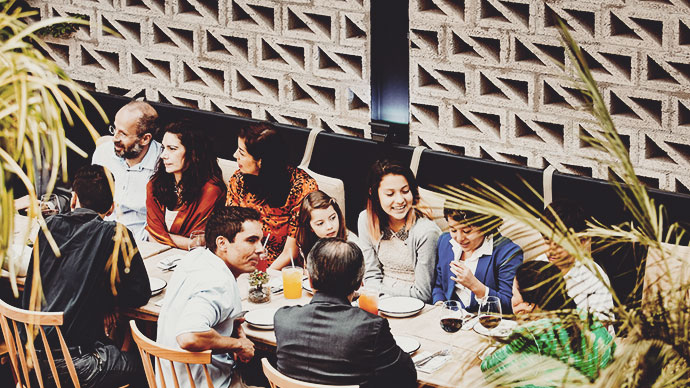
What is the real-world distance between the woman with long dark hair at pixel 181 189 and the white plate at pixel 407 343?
1.94 m

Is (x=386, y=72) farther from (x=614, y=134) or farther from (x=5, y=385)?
(x=614, y=134)

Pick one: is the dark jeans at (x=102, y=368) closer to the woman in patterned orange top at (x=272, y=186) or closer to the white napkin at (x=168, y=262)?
the white napkin at (x=168, y=262)

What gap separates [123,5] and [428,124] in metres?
2.70

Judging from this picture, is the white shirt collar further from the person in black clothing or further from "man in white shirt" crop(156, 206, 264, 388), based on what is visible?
the person in black clothing

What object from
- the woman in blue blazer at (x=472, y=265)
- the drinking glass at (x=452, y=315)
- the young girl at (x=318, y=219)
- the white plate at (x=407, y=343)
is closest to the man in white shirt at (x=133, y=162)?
the young girl at (x=318, y=219)

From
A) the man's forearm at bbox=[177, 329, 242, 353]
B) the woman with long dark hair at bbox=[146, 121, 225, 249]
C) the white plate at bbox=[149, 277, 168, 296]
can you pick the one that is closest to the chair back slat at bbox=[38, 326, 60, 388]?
the white plate at bbox=[149, 277, 168, 296]

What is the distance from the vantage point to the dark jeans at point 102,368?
3.97 meters

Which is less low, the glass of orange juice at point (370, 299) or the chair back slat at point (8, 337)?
the glass of orange juice at point (370, 299)

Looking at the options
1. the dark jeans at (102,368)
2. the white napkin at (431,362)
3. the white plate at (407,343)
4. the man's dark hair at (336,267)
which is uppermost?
the man's dark hair at (336,267)

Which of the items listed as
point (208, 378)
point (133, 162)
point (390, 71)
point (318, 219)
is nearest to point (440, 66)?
point (390, 71)

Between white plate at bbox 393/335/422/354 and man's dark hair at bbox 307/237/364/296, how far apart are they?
0.39 metres

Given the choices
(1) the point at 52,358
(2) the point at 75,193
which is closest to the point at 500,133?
(2) the point at 75,193

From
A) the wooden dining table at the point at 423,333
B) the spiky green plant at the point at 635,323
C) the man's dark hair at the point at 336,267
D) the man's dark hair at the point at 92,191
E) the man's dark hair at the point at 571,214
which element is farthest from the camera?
the man's dark hair at the point at 92,191

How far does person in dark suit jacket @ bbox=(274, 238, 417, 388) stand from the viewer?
10.2 feet
